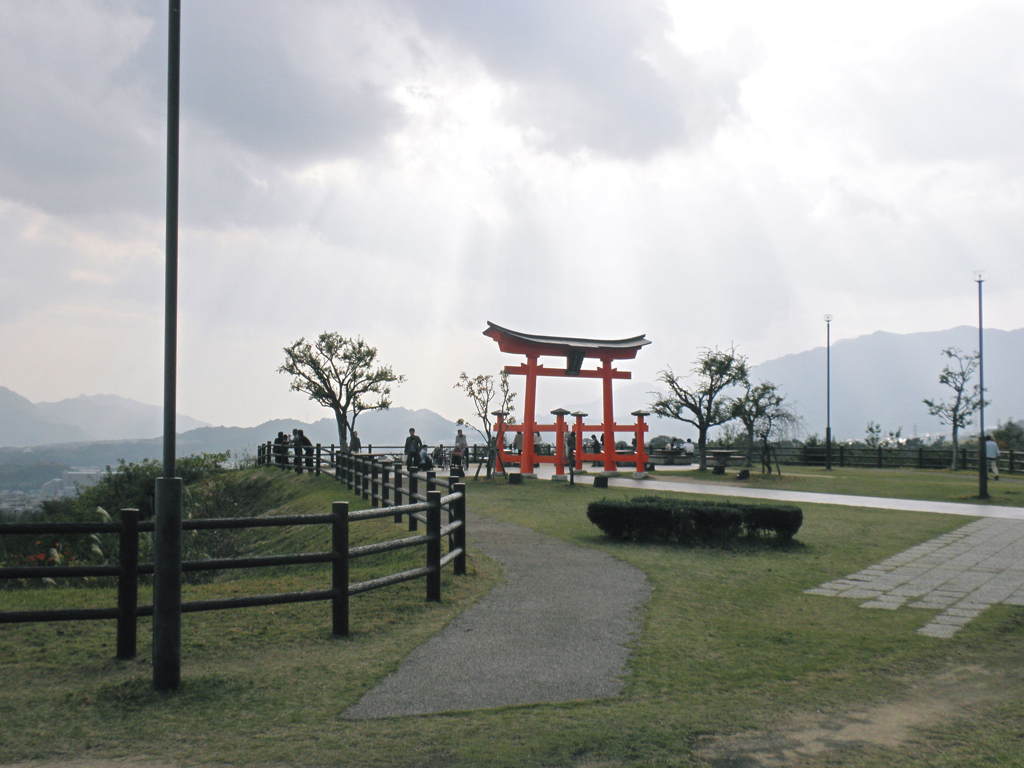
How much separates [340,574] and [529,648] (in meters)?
1.63

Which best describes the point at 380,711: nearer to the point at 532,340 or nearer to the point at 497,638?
the point at 497,638

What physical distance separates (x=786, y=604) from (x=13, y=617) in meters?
6.68

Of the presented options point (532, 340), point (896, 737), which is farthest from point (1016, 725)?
point (532, 340)

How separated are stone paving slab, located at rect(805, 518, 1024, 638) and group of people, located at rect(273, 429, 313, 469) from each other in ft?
71.1

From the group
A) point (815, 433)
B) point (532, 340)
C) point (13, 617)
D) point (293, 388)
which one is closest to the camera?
point (13, 617)

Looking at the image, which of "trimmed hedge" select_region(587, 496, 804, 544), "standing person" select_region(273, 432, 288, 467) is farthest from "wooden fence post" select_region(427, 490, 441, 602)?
"standing person" select_region(273, 432, 288, 467)

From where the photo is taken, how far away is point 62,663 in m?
6.24

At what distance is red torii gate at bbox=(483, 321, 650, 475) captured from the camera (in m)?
28.6

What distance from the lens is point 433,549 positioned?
8.25 metres

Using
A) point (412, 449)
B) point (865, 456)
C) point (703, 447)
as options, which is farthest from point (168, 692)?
point (865, 456)

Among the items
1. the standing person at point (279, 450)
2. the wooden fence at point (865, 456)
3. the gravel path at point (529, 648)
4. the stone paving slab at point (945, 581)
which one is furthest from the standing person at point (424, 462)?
the gravel path at point (529, 648)

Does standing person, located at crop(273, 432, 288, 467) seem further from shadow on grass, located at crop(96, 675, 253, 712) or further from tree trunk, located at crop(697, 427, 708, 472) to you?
shadow on grass, located at crop(96, 675, 253, 712)

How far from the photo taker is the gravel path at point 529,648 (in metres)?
5.29

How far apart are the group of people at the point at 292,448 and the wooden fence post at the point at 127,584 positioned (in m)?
23.7
